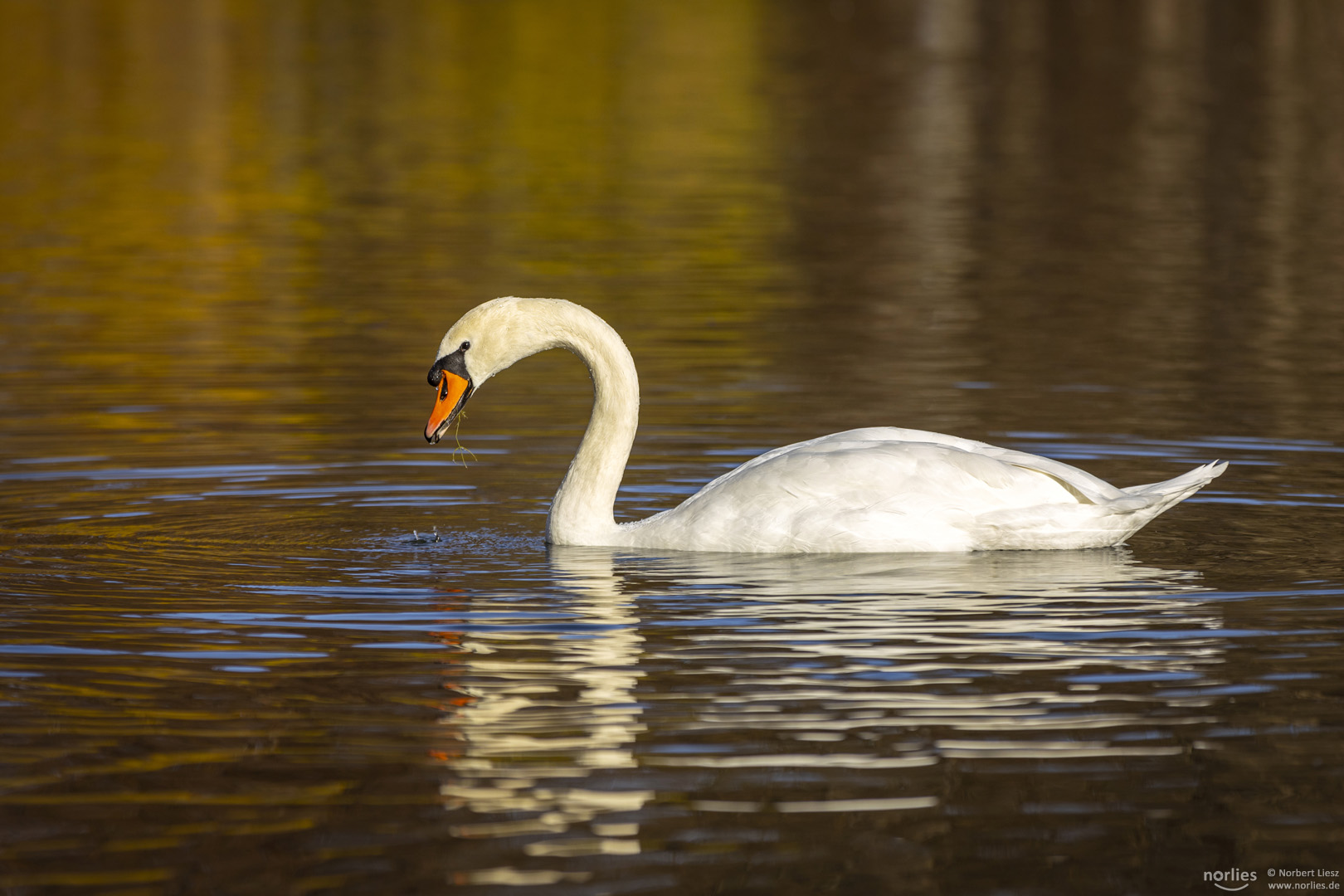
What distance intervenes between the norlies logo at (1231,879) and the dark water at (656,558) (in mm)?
16

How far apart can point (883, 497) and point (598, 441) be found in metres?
1.68

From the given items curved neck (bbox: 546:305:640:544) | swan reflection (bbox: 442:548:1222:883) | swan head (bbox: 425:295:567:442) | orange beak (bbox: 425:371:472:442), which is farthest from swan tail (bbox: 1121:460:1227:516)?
orange beak (bbox: 425:371:472:442)

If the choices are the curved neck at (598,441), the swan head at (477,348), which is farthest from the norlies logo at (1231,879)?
the swan head at (477,348)

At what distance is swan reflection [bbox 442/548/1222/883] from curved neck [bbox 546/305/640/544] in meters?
0.39

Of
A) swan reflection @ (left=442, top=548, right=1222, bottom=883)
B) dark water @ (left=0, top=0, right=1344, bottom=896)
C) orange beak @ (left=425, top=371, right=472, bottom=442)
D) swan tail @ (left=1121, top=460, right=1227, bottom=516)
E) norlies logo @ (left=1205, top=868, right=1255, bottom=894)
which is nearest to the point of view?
norlies logo @ (left=1205, top=868, right=1255, bottom=894)

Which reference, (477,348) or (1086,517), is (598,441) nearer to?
(477,348)

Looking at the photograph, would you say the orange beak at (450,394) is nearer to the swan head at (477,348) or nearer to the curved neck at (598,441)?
the swan head at (477,348)

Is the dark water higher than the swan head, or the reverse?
the swan head

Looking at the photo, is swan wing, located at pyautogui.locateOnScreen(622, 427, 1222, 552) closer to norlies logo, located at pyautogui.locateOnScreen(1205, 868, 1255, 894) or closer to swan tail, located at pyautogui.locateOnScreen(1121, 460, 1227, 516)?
swan tail, located at pyautogui.locateOnScreen(1121, 460, 1227, 516)

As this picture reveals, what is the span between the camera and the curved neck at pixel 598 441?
10.8 metres

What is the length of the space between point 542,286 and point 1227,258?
7856mm

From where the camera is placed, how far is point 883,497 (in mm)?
10102

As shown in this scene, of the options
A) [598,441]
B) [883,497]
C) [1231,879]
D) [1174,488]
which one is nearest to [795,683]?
[1231,879]

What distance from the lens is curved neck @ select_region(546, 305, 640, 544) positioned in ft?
35.4
